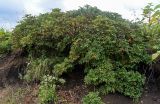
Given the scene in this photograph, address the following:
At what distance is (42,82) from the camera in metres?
7.74

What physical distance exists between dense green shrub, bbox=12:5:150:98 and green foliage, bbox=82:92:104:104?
199mm

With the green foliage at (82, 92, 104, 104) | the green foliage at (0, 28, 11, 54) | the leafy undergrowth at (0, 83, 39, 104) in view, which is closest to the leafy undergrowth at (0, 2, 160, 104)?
the green foliage at (82, 92, 104, 104)

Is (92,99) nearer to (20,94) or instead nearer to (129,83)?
(129,83)

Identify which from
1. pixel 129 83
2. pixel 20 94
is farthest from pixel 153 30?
pixel 20 94

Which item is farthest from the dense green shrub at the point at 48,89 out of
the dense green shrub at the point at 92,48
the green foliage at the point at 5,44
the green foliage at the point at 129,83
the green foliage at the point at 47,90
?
the green foliage at the point at 5,44

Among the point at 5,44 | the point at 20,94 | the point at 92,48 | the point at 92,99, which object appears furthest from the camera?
the point at 5,44

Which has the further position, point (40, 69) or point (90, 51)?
point (40, 69)

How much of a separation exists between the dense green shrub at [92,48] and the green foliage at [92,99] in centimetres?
20

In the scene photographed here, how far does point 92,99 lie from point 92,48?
94cm

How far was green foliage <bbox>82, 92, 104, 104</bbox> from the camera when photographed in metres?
7.19

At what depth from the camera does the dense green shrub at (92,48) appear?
7.39m

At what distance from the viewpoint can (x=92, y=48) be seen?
7.52 meters

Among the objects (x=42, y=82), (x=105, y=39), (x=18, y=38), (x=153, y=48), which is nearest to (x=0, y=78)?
(x=18, y=38)

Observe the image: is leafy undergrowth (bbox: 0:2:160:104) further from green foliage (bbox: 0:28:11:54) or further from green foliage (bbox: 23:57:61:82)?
green foliage (bbox: 0:28:11:54)
